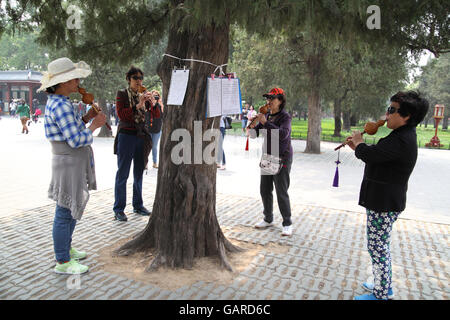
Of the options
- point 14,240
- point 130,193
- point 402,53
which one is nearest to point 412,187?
point 402,53

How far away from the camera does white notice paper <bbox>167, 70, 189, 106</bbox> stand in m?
3.63

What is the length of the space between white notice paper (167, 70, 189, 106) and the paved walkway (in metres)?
1.79

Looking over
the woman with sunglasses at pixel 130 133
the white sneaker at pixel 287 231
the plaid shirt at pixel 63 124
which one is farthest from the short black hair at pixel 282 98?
the plaid shirt at pixel 63 124

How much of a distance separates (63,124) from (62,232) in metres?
1.02

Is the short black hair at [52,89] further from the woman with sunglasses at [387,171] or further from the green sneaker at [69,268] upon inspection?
the woman with sunglasses at [387,171]

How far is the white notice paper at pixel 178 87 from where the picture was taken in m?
3.63

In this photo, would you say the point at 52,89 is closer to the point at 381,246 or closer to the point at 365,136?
the point at 381,246

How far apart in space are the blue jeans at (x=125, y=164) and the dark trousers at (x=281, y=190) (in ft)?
6.06

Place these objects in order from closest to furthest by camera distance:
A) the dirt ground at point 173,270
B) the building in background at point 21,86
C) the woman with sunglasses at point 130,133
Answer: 1. the dirt ground at point 173,270
2. the woman with sunglasses at point 130,133
3. the building in background at point 21,86

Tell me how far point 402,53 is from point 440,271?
2339 mm

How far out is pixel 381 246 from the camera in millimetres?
3033

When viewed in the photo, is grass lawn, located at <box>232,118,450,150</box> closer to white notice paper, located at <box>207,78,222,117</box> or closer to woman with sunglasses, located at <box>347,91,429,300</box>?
white notice paper, located at <box>207,78,222,117</box>

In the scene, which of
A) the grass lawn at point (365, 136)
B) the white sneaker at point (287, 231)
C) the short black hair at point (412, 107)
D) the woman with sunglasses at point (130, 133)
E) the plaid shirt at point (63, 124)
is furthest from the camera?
the grass lawn at point (365, 136)

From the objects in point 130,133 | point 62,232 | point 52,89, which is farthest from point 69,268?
point 130,133
